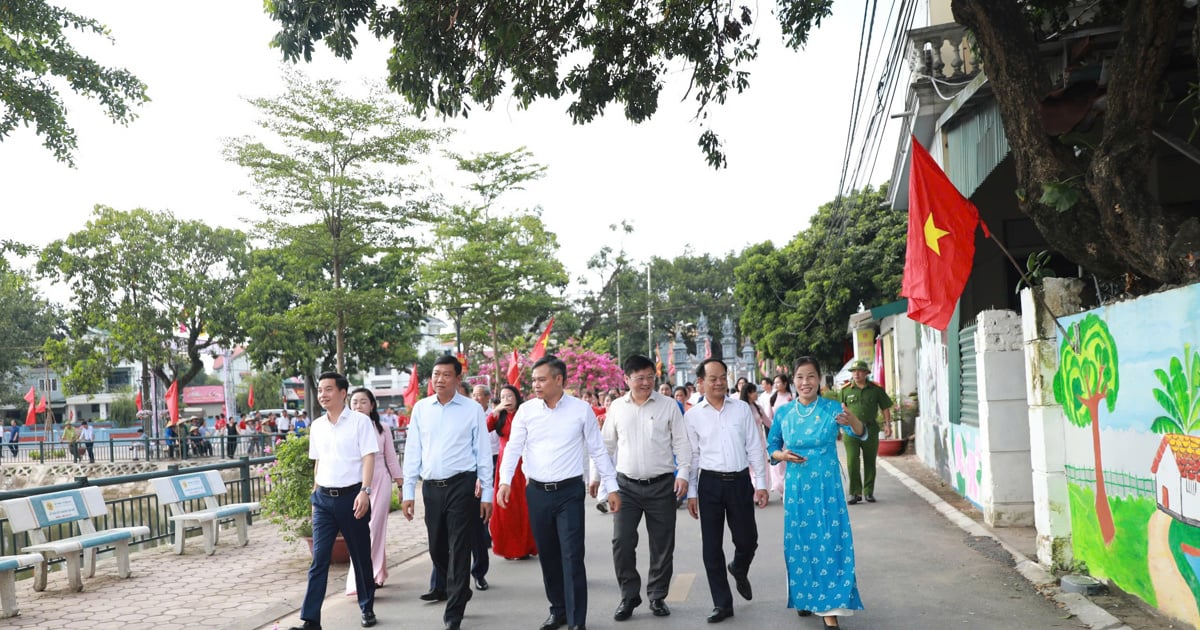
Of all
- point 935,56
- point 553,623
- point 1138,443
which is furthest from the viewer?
point 935,56

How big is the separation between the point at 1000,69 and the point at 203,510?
991cm

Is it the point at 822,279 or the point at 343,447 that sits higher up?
the point at 822,279

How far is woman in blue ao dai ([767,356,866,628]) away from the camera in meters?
6.34

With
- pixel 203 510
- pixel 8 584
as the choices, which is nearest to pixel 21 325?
pixel 203 510

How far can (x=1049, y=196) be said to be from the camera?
654 centimetres

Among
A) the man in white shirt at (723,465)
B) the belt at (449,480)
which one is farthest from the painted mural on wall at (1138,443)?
the belt at (449,480)

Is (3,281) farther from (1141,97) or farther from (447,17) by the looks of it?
(1141,97)

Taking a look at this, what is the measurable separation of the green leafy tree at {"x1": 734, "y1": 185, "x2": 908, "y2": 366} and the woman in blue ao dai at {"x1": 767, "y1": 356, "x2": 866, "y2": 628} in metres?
22.9

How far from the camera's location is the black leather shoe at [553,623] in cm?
661

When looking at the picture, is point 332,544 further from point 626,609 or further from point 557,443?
point 626,609

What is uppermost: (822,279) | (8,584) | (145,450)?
(822,279)

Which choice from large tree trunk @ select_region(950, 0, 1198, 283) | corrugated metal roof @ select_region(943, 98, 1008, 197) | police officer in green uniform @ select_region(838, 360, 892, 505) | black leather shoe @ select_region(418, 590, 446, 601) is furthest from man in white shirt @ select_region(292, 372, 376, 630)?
police officer in green uniform @ select_region(838, 360, 892, 505)

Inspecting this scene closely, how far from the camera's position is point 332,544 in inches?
272

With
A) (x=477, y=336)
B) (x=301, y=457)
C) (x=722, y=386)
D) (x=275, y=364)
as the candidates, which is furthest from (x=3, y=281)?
(x=722, y=386)
